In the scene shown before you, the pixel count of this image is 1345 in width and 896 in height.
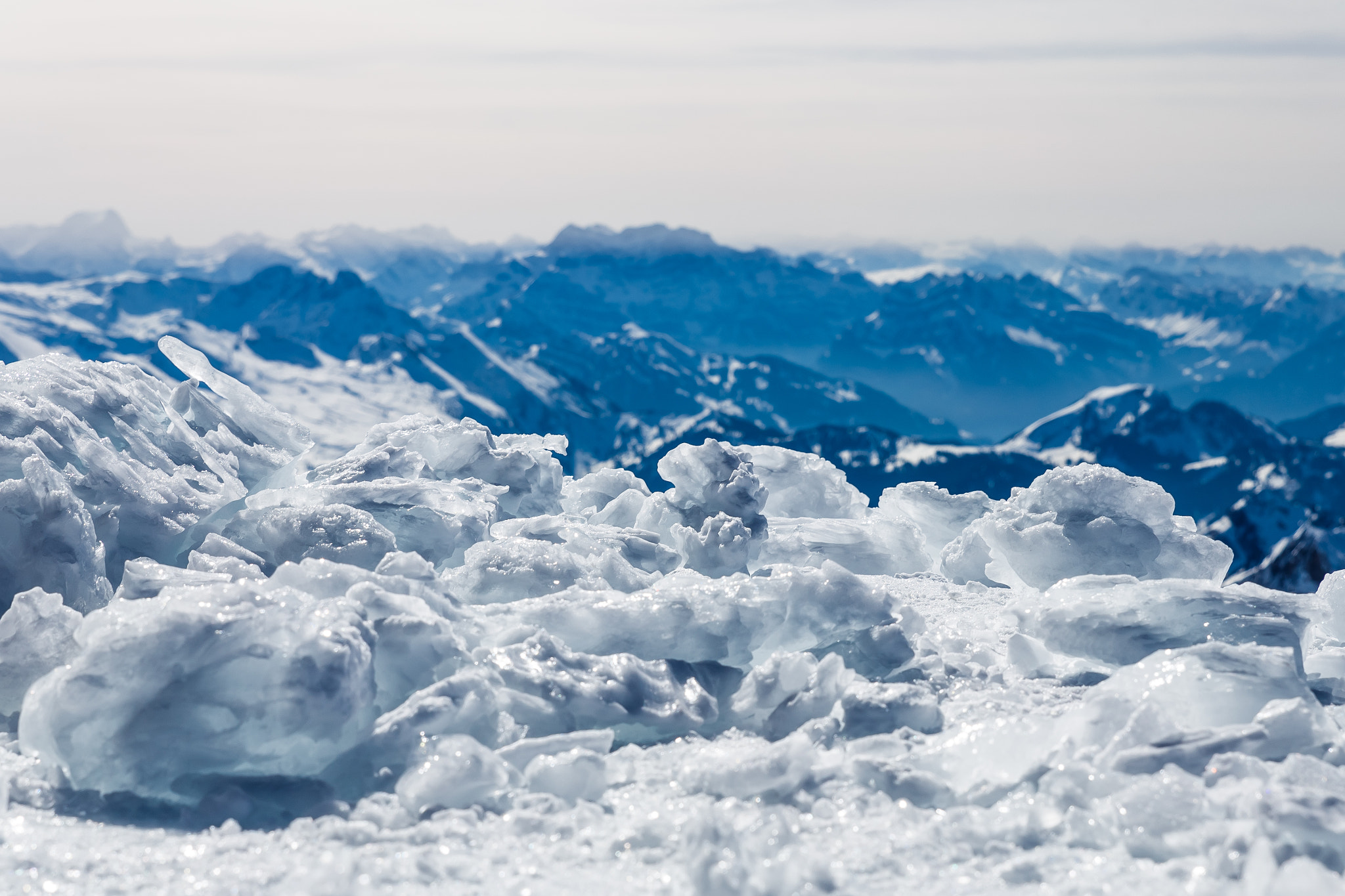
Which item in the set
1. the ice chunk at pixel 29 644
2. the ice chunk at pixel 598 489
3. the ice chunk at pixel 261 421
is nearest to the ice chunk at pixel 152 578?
the ice chunk at pixel 29 644

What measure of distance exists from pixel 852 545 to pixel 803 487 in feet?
6.42

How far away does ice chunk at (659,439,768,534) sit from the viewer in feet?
27.7

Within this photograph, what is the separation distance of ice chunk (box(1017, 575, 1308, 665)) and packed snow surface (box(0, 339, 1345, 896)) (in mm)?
17

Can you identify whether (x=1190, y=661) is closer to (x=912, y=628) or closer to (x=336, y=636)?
(x=912, y=628)

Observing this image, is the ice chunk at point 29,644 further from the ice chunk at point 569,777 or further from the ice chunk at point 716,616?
the ice chunk at point 569,777

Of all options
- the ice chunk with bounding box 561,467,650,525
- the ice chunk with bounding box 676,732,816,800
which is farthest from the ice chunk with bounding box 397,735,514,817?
the ice chunk with bounding box 561,467,650,525

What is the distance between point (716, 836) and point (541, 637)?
1.83 metres

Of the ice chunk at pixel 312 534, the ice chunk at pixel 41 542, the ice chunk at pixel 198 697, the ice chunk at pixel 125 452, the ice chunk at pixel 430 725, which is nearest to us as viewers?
the ice chunk at pixel 198 697

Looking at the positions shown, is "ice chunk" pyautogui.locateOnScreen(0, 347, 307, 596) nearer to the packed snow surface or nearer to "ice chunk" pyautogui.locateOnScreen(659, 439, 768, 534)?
the packed snow surface

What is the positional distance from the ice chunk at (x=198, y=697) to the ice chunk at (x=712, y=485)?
4315 millimetres

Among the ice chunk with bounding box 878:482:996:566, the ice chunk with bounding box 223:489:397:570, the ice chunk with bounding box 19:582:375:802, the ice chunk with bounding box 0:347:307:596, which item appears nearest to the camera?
the ice chunk with bounding box 19:582:375:802

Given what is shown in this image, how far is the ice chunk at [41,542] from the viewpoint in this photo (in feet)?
18.5

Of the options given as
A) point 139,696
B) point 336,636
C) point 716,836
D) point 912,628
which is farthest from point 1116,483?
point 139,696

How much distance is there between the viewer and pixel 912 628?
604 centimetres
